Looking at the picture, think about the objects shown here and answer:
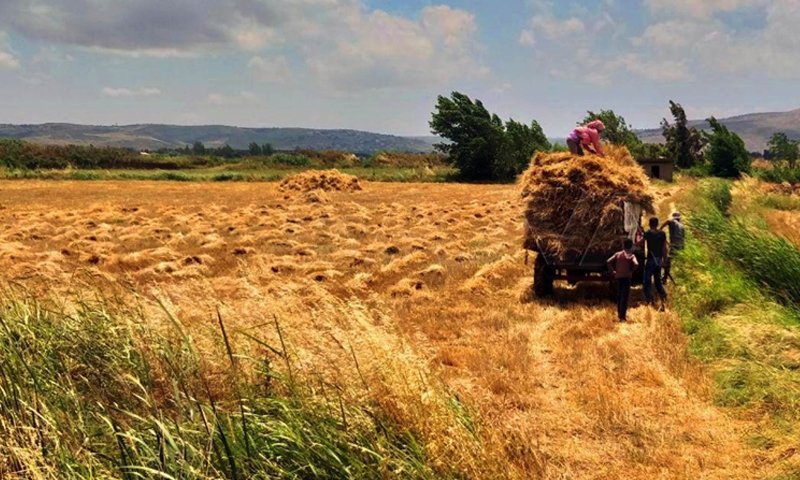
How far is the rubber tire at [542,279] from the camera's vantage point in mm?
11531

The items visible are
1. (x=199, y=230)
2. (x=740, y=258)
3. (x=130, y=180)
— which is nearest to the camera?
(x=740, y=258)

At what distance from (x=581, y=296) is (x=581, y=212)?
185 centimetres

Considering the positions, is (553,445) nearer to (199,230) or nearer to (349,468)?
(349,468)

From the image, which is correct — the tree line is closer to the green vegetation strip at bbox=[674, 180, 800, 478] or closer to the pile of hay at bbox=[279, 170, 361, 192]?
the pile of hay at bbox=[279, 170, 361, 192]

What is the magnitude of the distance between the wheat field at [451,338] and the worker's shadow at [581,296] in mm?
80

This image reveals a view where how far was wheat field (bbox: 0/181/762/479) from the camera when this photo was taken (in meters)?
4.86

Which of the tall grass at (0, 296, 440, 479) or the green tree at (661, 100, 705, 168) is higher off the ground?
the green tree at (661, 100, 705, 168)

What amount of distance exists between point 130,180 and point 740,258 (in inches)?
2105

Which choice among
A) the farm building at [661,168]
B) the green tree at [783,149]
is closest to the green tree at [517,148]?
the farm building at [661,168]

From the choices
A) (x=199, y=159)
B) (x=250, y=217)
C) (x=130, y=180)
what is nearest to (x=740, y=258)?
(x=250, y=217)

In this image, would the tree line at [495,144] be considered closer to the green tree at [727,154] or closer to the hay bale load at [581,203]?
the green tree at [727,154]

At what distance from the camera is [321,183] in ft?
140

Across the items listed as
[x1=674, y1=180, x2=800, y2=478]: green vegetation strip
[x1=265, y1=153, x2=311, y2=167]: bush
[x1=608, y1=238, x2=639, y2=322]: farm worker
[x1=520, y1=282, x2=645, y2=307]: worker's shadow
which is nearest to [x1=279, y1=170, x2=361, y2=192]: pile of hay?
[x1=520, y1=282, x2=645, y2=307]: worker's shadow

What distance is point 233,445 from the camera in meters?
4.06
